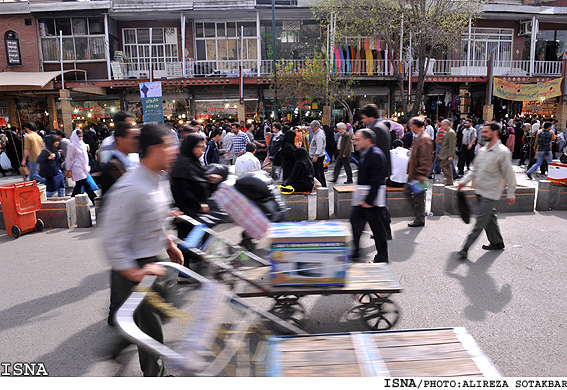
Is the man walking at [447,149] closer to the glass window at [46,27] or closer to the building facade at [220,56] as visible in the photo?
the building facade at [220,56]

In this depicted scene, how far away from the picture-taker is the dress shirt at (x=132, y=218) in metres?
2.86

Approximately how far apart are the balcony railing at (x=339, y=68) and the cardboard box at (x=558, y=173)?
13.8m

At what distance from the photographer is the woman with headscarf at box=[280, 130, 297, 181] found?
884 centimetres

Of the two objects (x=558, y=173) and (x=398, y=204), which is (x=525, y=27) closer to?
(x=558, y=173)

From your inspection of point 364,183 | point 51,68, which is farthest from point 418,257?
point 51,68

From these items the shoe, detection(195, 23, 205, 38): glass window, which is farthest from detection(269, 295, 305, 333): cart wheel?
detection(195, 23, 205, 38): glass window

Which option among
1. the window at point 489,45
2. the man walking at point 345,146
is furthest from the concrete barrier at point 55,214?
the window at point 489,45

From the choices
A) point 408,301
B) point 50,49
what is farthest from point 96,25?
point 408,301

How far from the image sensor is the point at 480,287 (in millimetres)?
5332

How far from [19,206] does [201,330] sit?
686 cm

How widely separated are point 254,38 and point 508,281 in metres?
21.7

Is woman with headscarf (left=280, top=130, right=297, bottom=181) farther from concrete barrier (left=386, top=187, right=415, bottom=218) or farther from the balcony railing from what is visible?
the balcony railing

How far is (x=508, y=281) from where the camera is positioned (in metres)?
5.51

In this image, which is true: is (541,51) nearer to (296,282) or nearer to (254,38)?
(254,38)
